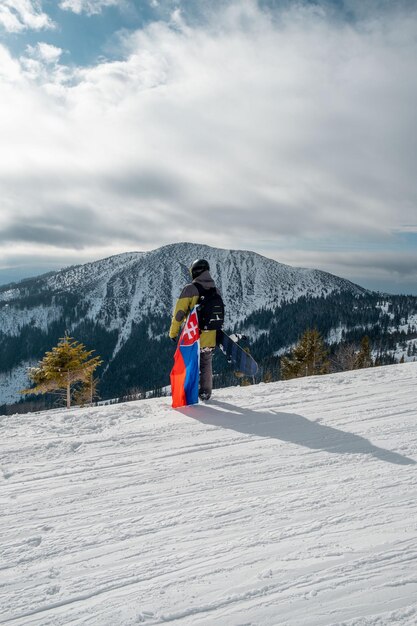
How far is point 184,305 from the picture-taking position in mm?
6789

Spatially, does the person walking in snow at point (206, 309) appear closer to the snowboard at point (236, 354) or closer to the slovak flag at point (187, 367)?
the slovak flag at point (187, 367)

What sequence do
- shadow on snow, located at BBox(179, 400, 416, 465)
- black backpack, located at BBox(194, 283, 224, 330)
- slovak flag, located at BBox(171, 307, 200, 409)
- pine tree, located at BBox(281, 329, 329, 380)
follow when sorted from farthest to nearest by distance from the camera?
pine tree, located at BBox(281, 329, 329, 380)
black backpack, located at BBox(194, 283, 224, 330)
slovak flag, located at BBox(171, 307, 200, 409)
shadow on snow, located at BBox(179, 400, 416, 465)

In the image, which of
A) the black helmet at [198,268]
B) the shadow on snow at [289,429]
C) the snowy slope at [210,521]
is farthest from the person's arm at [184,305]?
the snowy slope at [210,521]

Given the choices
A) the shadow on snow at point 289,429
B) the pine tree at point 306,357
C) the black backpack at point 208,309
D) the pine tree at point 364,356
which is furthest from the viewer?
the pine tree at point 364,356

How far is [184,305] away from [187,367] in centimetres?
112

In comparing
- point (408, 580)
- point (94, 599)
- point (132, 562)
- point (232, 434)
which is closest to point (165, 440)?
point (232, 434)

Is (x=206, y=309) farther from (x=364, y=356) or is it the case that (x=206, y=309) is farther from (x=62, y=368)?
(x=364, y=356)

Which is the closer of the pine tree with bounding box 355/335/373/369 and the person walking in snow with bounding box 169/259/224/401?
the person walking in snow with bounding box 169/259/224/401

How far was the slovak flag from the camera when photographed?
6659 mm

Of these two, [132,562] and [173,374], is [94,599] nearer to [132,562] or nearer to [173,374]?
[132,562]

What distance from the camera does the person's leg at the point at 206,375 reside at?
6.99 m

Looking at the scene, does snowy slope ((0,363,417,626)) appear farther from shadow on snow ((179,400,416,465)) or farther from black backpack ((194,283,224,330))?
black backpack ((194,283,224,330))

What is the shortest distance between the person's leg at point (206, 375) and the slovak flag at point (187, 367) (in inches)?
10.1

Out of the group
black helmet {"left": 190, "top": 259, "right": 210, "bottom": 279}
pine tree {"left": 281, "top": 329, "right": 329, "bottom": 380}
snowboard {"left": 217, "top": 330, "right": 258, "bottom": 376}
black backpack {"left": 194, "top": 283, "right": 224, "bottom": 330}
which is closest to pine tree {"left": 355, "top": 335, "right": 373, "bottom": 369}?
pine tree {"left": 281, "top": 329, "right": 329, "bottom": 380}
